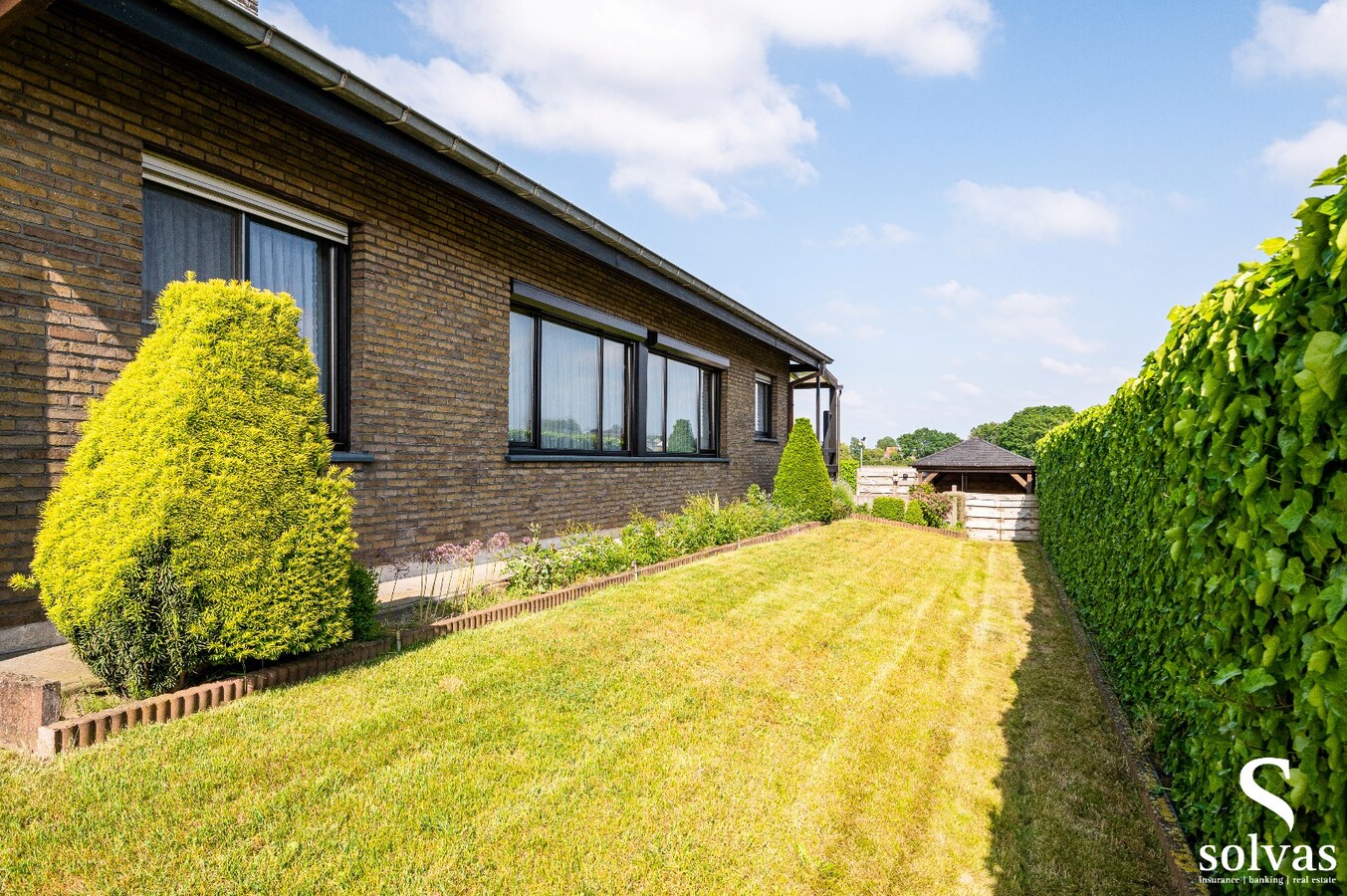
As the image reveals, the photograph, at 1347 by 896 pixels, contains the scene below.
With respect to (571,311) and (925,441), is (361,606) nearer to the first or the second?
(571,311)

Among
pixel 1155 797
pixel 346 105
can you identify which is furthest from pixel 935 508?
pixel 346 105

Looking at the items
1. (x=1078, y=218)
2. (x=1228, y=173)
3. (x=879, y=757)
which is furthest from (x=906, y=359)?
(x=879, y=757)

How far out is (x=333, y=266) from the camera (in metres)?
5.91

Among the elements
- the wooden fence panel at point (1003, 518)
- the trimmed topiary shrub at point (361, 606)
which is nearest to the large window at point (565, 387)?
the trimmed topiary shrub at point (361, 606)

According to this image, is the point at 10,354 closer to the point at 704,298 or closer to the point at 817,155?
the point at 704,298

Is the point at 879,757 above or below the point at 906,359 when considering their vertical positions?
below

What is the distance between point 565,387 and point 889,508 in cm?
973

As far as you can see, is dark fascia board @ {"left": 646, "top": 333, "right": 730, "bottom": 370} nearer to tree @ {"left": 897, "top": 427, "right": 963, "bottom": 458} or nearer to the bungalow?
the bungalow

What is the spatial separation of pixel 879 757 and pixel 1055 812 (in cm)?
78

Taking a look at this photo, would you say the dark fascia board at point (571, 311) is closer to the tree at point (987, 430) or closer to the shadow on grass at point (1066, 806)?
the shadow on grass at point (1066, 806)

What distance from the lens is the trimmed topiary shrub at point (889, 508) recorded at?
50.4 ft

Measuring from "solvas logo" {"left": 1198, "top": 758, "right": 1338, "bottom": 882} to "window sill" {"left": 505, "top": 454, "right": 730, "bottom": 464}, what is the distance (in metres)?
6.81

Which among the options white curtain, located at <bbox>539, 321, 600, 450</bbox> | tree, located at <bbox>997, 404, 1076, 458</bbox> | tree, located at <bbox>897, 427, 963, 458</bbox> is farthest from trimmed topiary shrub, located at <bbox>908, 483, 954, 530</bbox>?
tree, located at <bbox>897, 427, 963, 458</bbox>

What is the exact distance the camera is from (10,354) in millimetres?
3867
